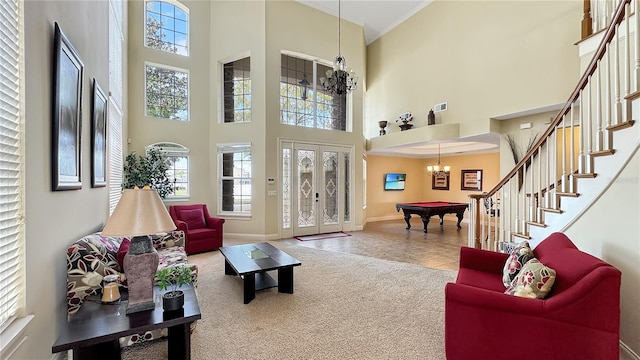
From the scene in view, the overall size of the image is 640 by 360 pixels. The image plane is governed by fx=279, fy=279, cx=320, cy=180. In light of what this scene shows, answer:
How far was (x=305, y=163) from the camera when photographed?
6711 mm

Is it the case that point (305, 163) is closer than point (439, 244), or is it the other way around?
point (439, 244)

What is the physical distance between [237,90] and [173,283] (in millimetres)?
5385

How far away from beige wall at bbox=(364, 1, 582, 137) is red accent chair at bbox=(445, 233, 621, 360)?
4.28 meters

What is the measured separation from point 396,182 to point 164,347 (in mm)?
8649

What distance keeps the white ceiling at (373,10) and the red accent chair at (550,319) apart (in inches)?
273

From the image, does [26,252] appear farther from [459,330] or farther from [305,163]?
[305,163]

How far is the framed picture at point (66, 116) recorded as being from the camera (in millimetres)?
1885

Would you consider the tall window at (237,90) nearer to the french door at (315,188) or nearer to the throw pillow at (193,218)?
the french door at (315,188)

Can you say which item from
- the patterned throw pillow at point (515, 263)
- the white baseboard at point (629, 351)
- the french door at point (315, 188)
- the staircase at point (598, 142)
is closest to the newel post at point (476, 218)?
the staircase at point (598, 142)

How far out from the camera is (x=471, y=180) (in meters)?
9.01

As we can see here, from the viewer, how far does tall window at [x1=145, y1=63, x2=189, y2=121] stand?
6.14 meters

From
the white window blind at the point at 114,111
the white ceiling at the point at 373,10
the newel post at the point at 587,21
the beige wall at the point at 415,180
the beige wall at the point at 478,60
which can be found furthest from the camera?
the beige wall at the point at 415,180

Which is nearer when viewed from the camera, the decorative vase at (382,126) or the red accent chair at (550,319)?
the red accent chair at (550,319)

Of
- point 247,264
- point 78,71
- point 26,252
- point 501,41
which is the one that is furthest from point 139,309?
point 501,41
